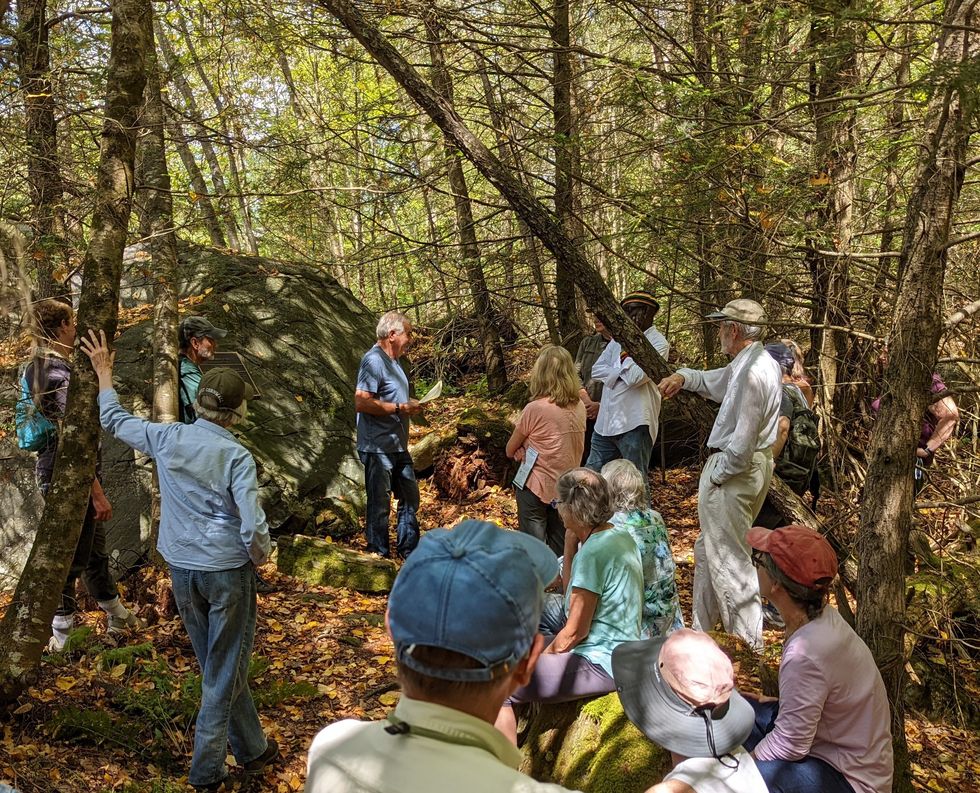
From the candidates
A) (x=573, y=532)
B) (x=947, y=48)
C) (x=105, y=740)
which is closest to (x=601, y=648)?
(x=573, y=532)

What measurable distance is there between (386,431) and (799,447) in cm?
337

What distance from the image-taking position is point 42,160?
472 cm

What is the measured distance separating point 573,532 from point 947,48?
2968mm

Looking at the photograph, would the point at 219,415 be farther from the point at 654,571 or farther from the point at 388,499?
the point at 388,499

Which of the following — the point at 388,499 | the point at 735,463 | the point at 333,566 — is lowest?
the point at 333,566

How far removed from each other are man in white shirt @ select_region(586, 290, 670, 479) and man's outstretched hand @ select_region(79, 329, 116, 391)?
3.58m

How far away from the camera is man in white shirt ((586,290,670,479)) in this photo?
227 inches

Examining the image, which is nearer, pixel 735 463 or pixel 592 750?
pixel 592 750

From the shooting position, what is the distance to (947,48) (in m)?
3.46

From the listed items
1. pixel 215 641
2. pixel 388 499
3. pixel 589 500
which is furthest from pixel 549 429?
pixel 215 641

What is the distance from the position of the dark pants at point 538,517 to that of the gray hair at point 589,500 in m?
1.88

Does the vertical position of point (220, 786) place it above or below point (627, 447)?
below

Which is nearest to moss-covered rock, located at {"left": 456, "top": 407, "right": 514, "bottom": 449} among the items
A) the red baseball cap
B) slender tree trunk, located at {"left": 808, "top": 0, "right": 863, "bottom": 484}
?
slender tree trunk, located at {"left": 808, "top": 0, "right": 863, "bottom": 484}

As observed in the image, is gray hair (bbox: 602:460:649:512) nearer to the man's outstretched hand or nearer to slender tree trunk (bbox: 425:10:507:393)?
the man's outstretched hand
